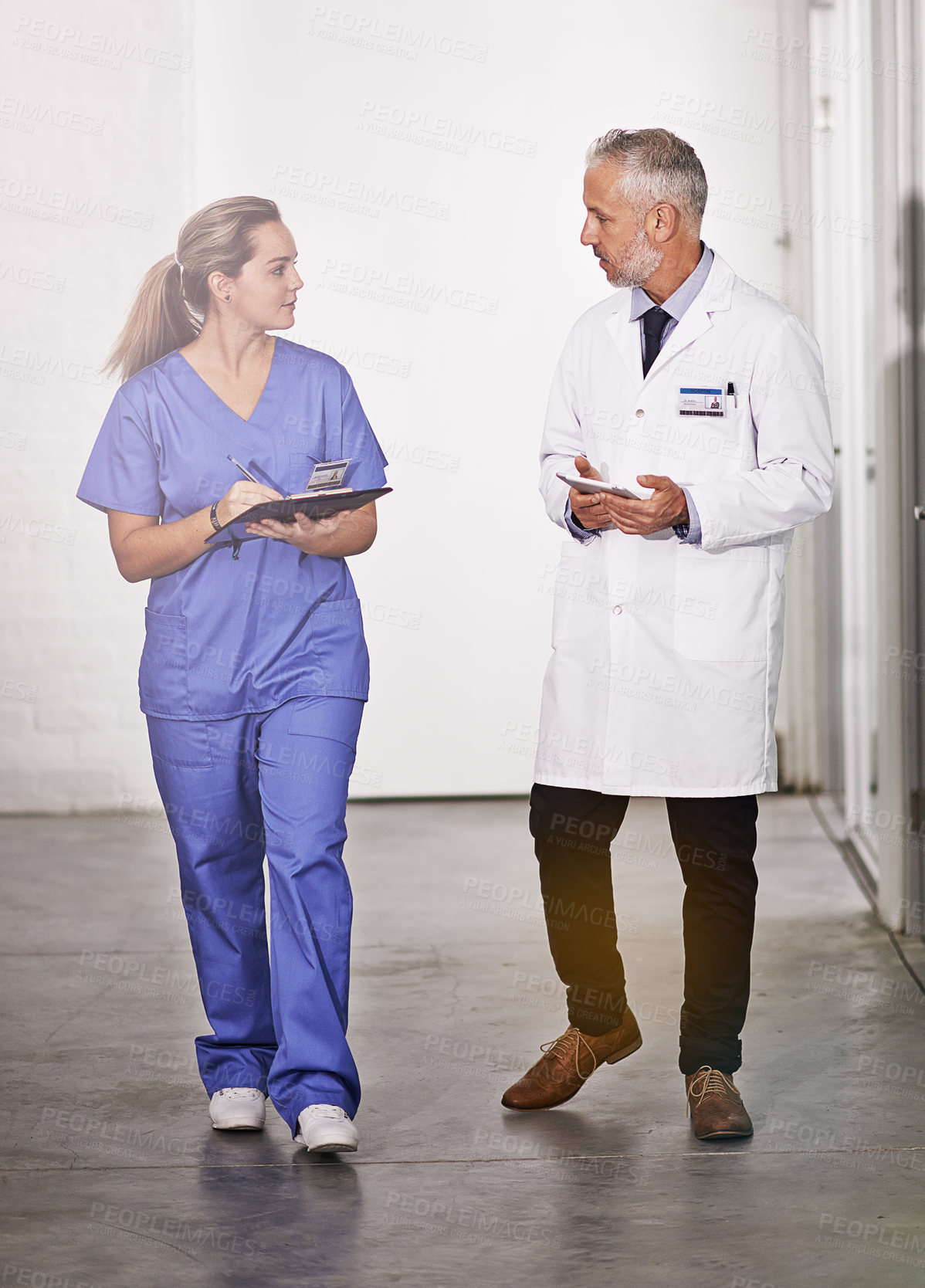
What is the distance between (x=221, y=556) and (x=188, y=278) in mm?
438

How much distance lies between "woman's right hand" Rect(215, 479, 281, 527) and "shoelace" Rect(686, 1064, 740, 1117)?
Answer: 1097 millimetres

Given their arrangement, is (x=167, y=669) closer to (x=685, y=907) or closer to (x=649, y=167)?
(x=685, y=907)

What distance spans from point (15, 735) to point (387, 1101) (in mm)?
3019

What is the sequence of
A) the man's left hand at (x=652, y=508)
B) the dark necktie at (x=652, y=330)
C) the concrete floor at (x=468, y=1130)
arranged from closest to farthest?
the concrete floor at (x=468, y=1130) → the man's left hand at (x=652, y=508) → the dark necktie at (x=652, y=330)

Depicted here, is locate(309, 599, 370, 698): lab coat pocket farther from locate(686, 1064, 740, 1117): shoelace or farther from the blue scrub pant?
locate(686, 1064, 740, 1117): shoelace

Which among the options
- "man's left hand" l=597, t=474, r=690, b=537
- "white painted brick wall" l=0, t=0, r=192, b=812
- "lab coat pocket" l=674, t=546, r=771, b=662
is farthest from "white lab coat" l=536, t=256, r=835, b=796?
"white painted brick wall" l=0, t=0, r=192, b=812

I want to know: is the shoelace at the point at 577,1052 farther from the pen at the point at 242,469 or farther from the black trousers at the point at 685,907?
the pen at the point at 242,469

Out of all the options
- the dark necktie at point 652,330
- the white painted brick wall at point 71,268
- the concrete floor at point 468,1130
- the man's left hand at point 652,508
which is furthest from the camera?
the white painted brick wall at point 71,268

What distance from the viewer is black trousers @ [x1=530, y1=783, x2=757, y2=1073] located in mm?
2346

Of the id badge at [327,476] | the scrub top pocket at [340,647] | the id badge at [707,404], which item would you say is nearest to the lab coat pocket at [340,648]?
the scrub top pocket at [340,647]

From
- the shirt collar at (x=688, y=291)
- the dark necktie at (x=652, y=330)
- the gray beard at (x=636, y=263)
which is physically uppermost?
the gray beard at (x=636, y=263)

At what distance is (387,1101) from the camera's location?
8.27 ft

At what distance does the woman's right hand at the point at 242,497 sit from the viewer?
224 centimetres

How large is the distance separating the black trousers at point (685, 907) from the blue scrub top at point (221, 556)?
405 millimetres
